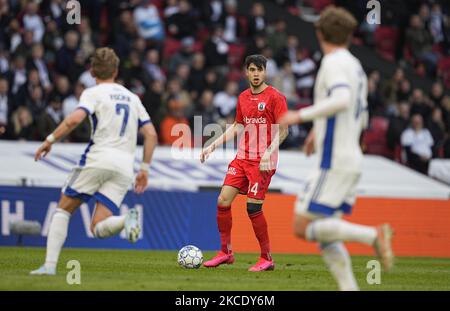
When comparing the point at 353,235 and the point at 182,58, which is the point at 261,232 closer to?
the point at 353,235

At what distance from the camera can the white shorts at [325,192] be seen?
26.8ft

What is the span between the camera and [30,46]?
20406 millimetres

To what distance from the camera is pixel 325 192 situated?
8164 millimetres

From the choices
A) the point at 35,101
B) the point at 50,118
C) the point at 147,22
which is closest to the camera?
the point at 50,118

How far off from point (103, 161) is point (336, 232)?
9.68 feet

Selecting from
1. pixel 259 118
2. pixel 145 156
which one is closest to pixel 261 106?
pixel 259 118

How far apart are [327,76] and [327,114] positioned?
415mm

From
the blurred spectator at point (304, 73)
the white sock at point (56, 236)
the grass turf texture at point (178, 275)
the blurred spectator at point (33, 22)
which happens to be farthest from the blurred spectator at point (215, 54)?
the white sock at point (56, 236)

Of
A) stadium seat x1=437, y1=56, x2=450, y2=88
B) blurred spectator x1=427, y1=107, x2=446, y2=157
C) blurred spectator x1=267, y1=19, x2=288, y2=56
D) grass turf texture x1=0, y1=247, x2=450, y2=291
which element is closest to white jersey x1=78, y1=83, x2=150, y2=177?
grass turf texture x1=0, y1=247, x2=450, y2=291

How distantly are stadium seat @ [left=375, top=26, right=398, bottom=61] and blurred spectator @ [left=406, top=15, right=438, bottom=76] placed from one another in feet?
2.26

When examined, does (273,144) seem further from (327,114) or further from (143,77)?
(143,77)

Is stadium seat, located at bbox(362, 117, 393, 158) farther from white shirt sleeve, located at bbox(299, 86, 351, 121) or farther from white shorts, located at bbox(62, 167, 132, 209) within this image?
white shirt sleeve, located at bbox(299, 86, 351, 121)

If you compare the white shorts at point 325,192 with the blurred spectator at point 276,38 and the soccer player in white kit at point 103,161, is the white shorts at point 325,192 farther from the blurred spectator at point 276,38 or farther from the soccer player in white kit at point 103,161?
the blurred spectator at point 276,38
